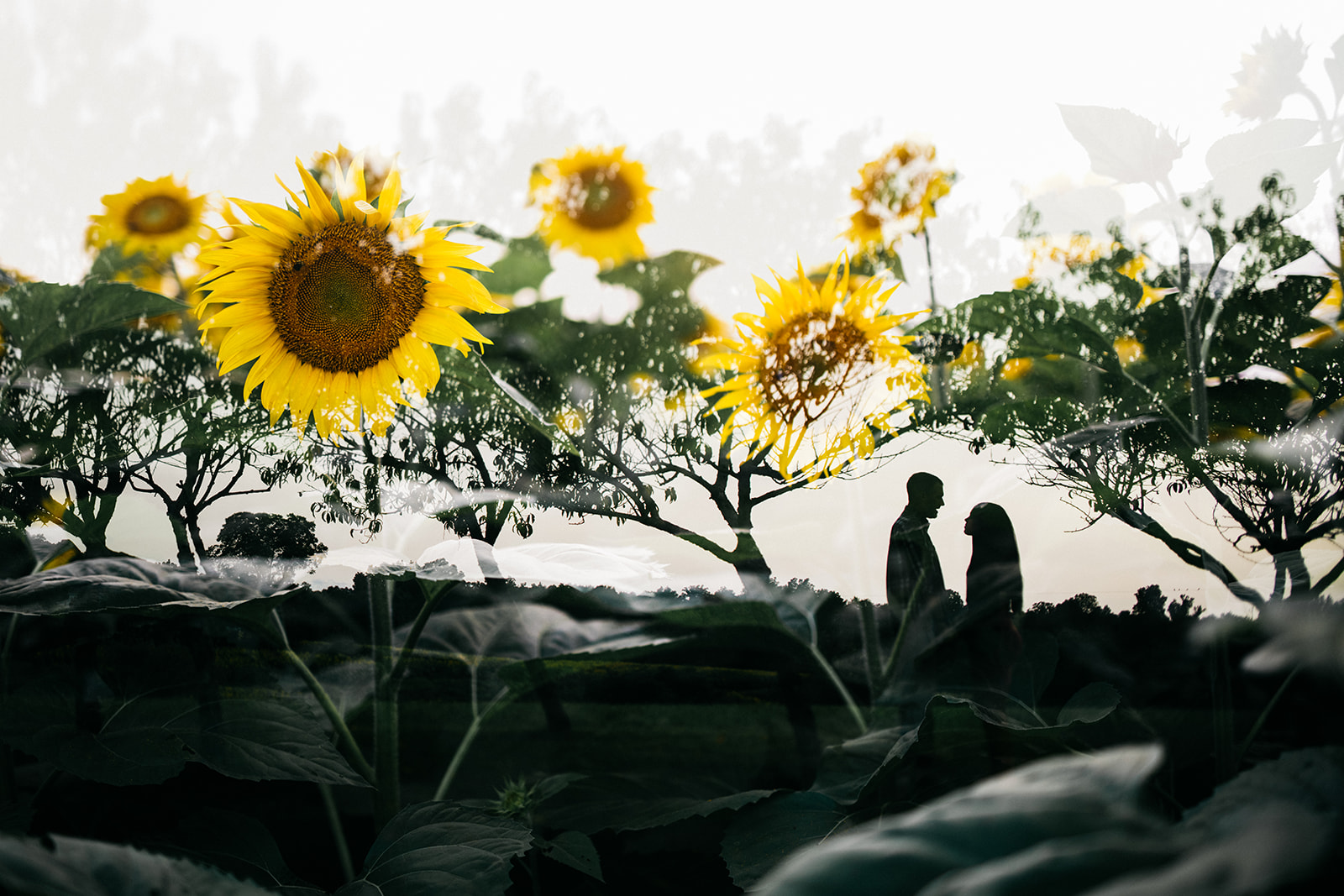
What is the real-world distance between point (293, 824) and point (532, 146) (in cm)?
53

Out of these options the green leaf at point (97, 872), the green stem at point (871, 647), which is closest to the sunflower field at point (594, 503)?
the green stem at point (871, 647)

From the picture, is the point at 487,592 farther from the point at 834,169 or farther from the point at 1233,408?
the point at 1233,408

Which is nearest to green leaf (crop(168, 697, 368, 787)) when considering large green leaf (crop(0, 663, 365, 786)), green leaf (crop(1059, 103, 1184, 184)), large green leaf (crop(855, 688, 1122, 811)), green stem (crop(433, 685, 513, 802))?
large green leaf (crop(0, 663, 365, 786))

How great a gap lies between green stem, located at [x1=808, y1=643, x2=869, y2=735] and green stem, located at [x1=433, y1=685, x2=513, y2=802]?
23 cm

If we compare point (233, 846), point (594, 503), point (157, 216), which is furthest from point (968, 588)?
point (157, 216)

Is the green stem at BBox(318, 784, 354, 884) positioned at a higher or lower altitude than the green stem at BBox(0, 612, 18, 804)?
lower

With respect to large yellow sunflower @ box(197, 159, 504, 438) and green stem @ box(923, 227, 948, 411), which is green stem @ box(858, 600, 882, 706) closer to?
green stem @ box(923, 227, 948, 411)

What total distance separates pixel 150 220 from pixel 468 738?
0.49 meters

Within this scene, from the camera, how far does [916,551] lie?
0.51 metres

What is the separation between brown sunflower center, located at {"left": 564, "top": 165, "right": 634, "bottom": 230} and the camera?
1.87ft

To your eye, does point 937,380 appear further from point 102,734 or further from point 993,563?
point 102,734

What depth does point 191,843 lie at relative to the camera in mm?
476

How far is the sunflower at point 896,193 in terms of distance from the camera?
1.71 feet

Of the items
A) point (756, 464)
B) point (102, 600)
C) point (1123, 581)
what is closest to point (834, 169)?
point (756, 464)
